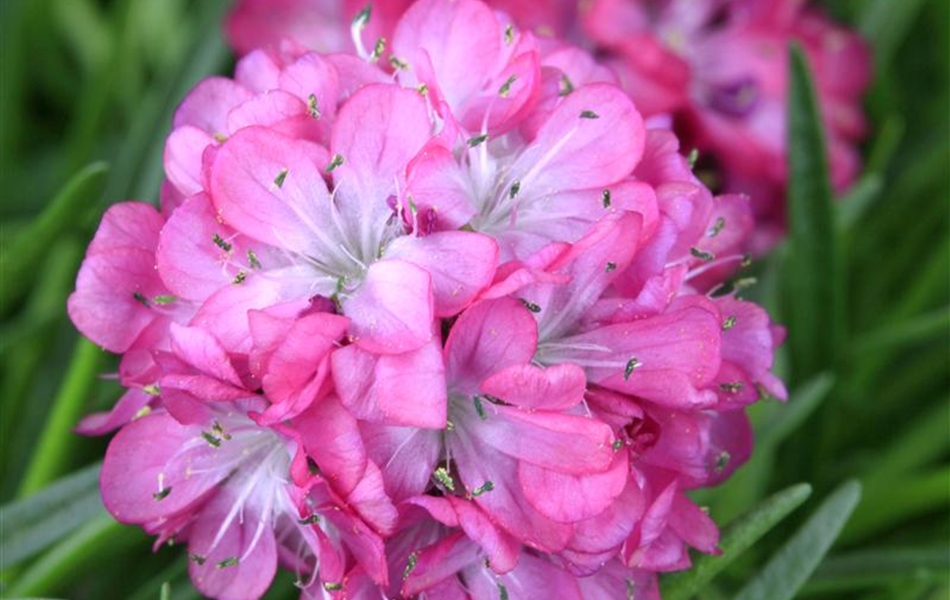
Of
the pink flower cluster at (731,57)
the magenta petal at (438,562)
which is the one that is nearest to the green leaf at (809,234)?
the pink flower cluster at (731,57)

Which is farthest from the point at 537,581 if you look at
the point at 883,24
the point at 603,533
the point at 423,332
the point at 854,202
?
the point at 883,24

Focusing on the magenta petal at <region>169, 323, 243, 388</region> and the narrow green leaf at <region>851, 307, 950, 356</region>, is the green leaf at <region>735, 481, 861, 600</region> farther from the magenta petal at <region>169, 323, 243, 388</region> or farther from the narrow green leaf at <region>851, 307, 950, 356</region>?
the magenta petal at <region>169, 323, 243, 388</region>

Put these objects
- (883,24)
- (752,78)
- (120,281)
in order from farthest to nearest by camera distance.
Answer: (883,24) < (752,78) < (120,281)

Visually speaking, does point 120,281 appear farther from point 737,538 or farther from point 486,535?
point 737,538

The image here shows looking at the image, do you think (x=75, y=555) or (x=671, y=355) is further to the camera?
(x=75, y=555)

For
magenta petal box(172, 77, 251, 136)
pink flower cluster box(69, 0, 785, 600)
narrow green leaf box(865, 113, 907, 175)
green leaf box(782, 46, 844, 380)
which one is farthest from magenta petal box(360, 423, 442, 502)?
narrow green leaf box(865, 113, 907, 175)

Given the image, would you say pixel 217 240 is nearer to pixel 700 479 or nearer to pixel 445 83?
pixel 445 83

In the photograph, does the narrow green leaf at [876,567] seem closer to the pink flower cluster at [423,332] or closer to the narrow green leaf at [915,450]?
the narrow green leaf at [915,450]
